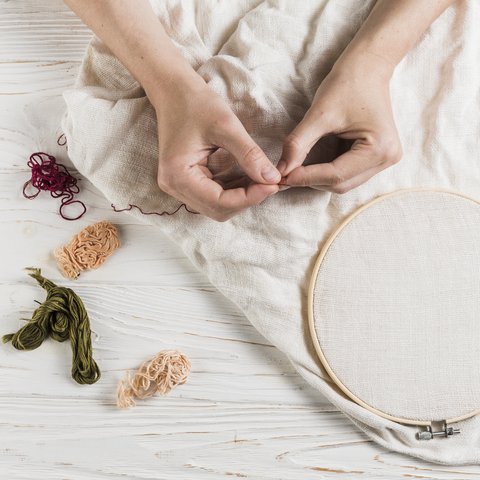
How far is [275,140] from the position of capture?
3.26 ft

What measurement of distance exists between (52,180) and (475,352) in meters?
0.81

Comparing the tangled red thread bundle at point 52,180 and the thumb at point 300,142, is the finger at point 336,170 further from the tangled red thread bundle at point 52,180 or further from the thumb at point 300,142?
the tangled red thread bundle at point 52,180

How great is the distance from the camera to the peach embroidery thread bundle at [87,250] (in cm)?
107

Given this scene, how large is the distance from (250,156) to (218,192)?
0.08 metres

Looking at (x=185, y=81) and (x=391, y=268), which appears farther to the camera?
(x=391, y=268)

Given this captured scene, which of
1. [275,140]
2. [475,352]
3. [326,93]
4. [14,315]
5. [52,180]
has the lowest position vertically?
[14,315]

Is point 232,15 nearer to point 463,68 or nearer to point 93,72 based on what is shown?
point 93,72

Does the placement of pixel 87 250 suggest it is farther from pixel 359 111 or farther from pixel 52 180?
pixel 359 111

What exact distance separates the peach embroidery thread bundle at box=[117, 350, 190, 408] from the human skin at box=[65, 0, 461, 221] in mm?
287

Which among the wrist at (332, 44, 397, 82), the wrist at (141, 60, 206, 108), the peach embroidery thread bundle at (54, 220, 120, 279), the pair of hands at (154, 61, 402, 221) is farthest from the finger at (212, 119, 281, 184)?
the peach embroidery thread bundle at (54, 220, 120, 279)

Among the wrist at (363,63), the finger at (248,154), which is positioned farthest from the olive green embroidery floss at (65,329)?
the wrist at (363,63)

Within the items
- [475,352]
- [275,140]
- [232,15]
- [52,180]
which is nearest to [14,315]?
[52,180]

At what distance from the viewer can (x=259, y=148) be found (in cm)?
85

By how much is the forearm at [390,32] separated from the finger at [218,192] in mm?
259
